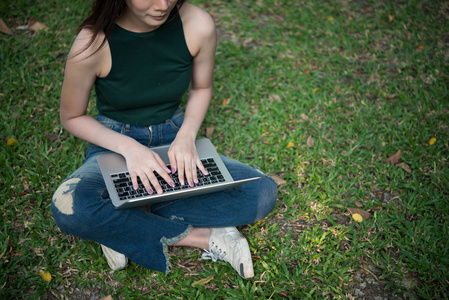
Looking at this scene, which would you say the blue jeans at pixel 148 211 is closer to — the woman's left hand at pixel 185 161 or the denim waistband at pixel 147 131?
the denim waistband at pixel 147 131

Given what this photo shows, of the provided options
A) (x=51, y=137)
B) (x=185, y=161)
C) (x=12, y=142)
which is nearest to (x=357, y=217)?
(x=185, y=161)

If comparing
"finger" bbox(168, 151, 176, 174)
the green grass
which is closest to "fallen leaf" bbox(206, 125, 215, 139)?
the green grass

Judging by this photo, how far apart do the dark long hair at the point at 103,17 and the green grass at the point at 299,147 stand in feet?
3.72

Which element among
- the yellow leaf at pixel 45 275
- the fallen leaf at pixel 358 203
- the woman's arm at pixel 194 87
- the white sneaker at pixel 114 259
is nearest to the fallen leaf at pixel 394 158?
the fallen leaf at pixel 358 203

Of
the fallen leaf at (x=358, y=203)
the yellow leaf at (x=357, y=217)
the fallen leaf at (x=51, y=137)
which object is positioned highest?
the fallen leaf at (x=51, y=137)

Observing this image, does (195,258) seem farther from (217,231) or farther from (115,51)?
(115,51)

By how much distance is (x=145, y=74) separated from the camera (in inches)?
93.8

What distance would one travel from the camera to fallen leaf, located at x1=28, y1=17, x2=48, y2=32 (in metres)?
3.98

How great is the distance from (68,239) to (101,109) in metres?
0.80

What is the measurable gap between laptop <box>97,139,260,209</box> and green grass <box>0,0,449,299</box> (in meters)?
0.50

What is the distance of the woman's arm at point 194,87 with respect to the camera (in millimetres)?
2301

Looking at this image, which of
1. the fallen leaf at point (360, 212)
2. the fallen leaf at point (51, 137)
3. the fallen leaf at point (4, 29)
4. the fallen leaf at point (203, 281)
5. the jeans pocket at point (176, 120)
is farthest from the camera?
the fallen leaf at point (4, 29)

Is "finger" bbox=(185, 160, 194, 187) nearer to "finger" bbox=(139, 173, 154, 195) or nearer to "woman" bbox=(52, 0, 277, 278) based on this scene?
"woman" bbox=(52, 0, 277, 278)

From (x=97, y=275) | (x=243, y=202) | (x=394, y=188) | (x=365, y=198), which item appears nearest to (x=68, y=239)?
(x=97, y=275)
